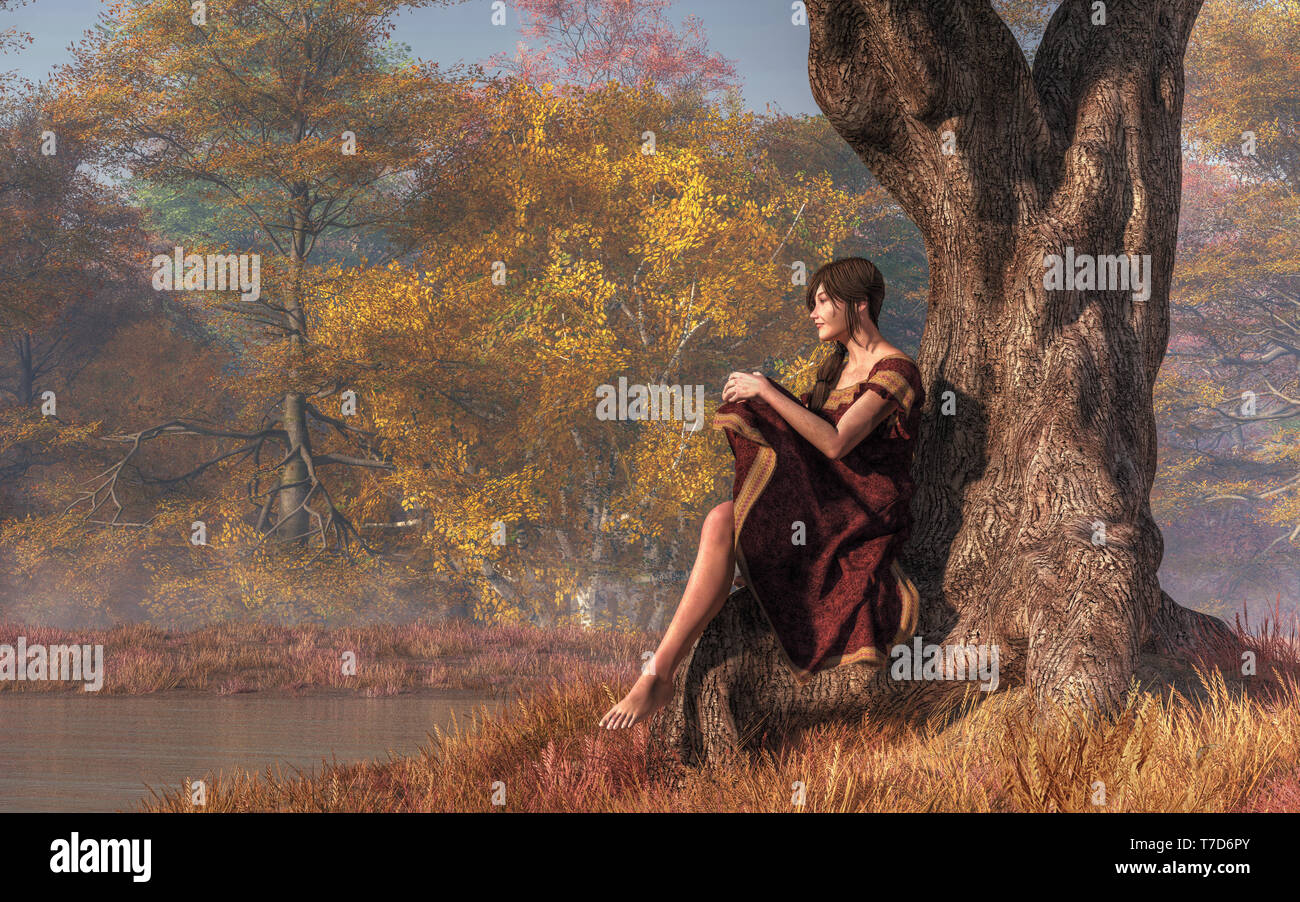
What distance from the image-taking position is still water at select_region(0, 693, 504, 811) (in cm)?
680

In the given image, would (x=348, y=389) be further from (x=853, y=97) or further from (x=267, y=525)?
(x=853, y=97)

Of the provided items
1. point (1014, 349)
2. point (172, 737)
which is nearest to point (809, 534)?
point (1014, 349)

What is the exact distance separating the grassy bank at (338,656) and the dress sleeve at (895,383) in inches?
284

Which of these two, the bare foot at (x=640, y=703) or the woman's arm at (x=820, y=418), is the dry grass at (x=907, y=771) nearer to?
the bare foot at (x=640, y=703)

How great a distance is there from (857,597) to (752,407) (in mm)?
930

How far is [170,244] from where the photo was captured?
2622 centimetres

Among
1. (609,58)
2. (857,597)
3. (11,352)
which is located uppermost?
(609,58)

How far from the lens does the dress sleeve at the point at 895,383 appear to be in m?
5.17

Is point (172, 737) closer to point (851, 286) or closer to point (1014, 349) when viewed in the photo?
point (851, 286)

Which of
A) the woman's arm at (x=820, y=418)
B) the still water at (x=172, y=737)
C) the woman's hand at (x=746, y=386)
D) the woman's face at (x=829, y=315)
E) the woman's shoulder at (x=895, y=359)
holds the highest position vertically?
the woman's face at (x=829, y=315)

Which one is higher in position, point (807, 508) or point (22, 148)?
point (22, 148)

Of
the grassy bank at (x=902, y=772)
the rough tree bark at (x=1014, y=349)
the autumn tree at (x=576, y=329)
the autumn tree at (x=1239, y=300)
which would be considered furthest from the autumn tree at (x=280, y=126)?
the autumn tree at (x=1239, y=300)

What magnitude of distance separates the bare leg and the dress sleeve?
0.86 m
